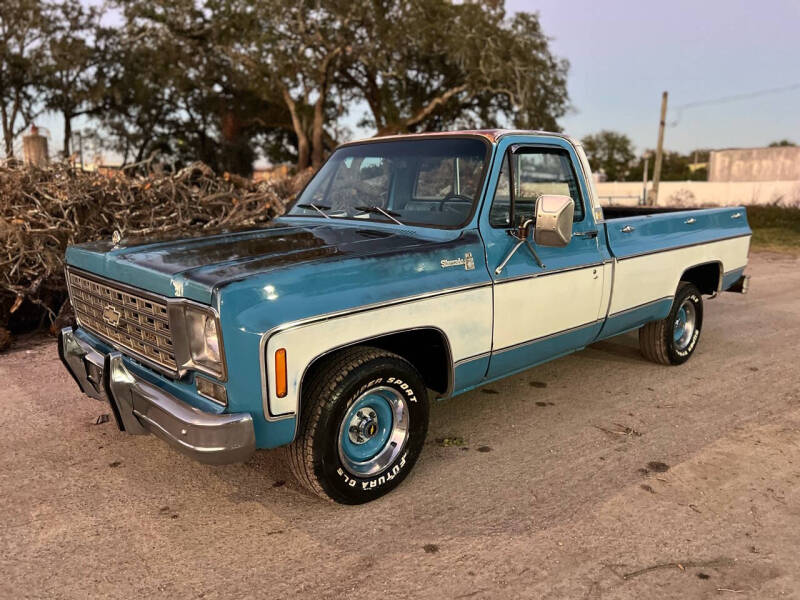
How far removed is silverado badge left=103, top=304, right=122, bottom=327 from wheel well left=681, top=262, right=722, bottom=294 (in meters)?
4.83

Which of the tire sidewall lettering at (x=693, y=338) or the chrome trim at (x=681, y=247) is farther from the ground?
the chrome trim at (x=681, y=247)

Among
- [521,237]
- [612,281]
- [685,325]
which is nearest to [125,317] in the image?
[521,237]

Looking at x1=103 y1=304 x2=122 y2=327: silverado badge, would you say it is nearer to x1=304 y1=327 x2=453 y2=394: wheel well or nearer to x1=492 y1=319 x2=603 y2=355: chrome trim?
x1=304 y1=327 x2=453 y2=394: wheel well

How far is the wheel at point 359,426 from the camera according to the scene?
3088 mm

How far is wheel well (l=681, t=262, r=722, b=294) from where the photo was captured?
235 inches

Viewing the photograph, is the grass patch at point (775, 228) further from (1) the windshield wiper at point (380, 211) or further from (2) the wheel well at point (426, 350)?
(2) the wheel well at point (426, 350)

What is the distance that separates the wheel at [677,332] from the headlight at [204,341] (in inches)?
161

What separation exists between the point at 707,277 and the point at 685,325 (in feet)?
1.82

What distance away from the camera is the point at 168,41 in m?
26.2

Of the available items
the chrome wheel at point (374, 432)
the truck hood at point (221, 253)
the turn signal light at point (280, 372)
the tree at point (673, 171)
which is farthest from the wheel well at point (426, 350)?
the tree at point (673, 171)

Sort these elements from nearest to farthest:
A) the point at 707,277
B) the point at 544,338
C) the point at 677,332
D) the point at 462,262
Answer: the point at 462,262 → the point at 544,338 → the point at 677,332 → the point at 707,277

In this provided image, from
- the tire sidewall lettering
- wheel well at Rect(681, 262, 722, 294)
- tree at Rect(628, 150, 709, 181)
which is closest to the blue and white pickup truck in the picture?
the tire sidewall lettering

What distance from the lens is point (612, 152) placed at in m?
85.2

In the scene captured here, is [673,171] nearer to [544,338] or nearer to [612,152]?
[612,152]
